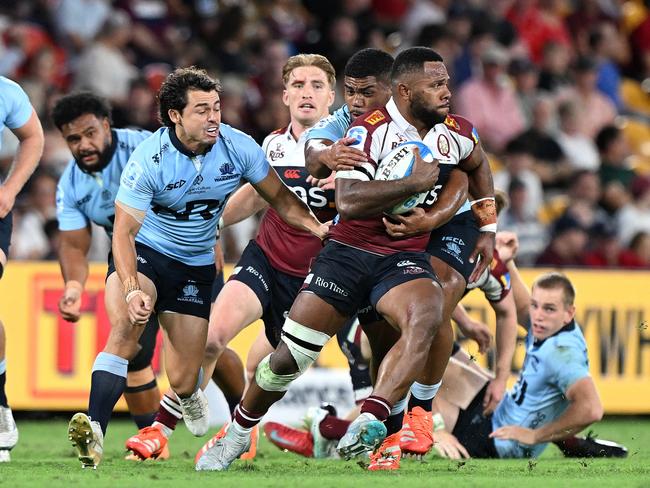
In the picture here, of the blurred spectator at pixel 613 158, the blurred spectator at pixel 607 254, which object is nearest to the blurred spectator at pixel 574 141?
the blurred spectator at pixel 613 158

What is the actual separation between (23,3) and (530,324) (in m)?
8.40

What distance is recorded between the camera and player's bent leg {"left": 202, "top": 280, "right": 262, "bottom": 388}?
852cm

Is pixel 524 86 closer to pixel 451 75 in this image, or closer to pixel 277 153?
pixel 451 75

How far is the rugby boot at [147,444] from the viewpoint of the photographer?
7887mm

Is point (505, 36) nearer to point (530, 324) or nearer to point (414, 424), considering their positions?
point (530, 324)

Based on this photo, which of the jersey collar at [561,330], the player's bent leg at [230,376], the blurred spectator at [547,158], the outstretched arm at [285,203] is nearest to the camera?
the outstretched arm at [285,203]

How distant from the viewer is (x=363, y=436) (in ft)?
21.4

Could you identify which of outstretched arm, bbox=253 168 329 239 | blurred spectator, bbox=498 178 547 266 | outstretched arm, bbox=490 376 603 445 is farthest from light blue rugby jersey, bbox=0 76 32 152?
blurred spectator, bbox=498 178 547 266

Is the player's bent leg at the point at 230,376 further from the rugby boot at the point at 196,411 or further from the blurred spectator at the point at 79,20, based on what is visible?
the blurred spectator at the point at 79,20

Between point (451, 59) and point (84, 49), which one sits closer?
point (84, 49)

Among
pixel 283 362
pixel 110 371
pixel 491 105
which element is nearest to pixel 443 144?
pixel 283 362

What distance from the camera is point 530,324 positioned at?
9414 mm

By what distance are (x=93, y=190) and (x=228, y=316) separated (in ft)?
4.25

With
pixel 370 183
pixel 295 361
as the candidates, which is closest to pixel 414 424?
pixel 295 361
